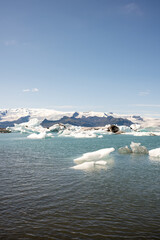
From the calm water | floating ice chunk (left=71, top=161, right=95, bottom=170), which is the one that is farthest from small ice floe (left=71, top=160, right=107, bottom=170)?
the calm water

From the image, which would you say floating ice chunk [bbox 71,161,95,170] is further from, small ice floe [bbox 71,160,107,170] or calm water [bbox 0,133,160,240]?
calm water [bbox 0,133,160,240]

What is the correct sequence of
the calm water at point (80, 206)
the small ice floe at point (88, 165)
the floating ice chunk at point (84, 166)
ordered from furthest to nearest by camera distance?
1. the small ice floe at point (88, 165)
2. the floating ice chunk at point (84, 166)
3. the calm water at point (80, 206)

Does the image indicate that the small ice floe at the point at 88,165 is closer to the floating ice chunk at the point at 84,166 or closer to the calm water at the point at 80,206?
the floating ice chunk at the point at 84,166

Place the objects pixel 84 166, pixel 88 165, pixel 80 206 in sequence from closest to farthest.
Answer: pixel 80 206 → pixel 84 166 → pixel 88 165

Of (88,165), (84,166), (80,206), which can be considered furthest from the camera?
(88,165)

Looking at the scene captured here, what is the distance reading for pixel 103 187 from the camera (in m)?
12.6

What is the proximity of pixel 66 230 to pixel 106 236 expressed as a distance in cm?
143

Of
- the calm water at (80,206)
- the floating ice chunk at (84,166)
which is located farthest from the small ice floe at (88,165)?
the calm water at (80,206)

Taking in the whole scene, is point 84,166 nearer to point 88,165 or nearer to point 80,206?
point 88,165

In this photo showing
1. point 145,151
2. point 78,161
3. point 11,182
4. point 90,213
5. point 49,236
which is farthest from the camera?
point 145,151

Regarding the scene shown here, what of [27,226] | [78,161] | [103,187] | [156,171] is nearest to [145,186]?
[103,187]

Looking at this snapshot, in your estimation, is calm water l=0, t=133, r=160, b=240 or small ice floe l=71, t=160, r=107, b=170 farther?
small ice floe l=71, t=160, r=107, b=170

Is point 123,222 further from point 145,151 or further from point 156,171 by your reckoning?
point 145,151

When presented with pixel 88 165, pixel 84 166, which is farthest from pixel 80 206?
pixel 88 165
